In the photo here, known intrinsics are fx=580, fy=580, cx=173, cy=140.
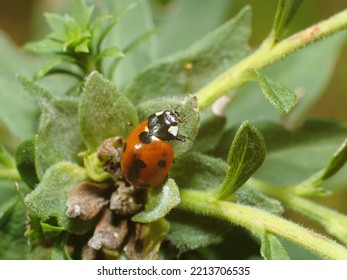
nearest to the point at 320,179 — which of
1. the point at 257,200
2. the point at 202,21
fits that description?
the point at 257,200

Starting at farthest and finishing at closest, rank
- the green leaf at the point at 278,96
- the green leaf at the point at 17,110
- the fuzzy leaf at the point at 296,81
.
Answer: the fuzzy leaf at the point at 296,81
the green leaf at the point at 17,110
the green leaf at the point at 278,96

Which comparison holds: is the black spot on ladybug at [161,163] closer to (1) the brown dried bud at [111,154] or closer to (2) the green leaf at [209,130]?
(1) the brown dried bud at [111,154]

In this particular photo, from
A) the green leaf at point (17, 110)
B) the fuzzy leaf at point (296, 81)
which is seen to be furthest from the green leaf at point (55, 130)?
the fuzzy leaf at point (296, 81)

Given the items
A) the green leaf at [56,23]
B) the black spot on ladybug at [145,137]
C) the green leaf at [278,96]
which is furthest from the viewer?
the green leaf at [56,23]

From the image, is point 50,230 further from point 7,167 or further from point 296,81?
point 296,81

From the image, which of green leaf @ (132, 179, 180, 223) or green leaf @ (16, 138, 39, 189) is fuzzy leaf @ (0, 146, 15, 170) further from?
green leaf @ (132, 179, 180, 223)
